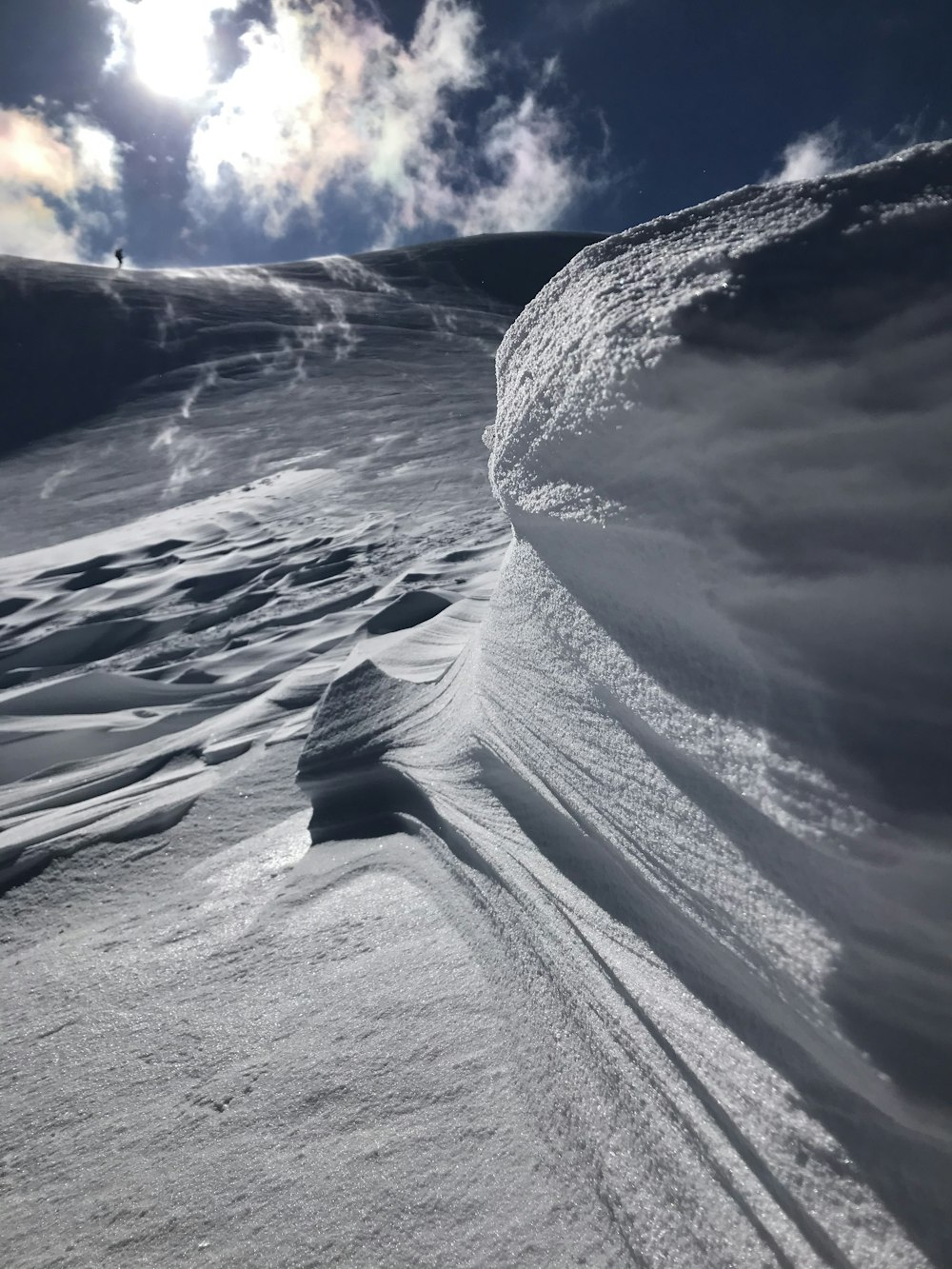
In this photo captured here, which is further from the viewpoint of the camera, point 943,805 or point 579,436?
point 579,436

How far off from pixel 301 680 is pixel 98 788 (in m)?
0.60

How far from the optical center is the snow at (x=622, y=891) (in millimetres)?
585

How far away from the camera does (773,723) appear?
2.16 feet

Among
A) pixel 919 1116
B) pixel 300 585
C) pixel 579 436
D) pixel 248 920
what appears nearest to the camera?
pixel 919 1116

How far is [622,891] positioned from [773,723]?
337 millimetres

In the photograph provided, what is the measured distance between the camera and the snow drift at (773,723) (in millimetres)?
569

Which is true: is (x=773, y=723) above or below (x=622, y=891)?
above

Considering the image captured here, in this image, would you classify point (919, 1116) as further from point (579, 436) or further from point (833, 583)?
point (579, 436)

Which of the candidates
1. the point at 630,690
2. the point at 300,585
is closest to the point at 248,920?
the point at 630,690

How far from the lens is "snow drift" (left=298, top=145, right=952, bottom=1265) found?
0.57m

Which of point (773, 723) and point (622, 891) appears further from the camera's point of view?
point (622, 891)

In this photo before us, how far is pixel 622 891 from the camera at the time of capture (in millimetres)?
891

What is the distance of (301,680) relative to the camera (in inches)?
84.7

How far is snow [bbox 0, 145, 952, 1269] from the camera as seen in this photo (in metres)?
0.59
